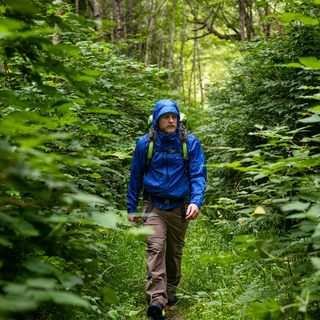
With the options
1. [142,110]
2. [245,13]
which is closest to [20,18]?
[142,110]

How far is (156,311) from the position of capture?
15.5 feet

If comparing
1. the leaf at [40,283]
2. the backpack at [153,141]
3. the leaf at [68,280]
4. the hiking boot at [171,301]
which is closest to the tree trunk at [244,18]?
the backpack at [153,141]

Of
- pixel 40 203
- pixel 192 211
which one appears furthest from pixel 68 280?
pixel 192 211

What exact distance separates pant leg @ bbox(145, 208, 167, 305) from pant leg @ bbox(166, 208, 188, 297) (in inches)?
4.4

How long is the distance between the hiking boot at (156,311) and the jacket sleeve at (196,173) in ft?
3.75

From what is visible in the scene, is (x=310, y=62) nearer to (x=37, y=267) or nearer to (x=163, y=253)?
(x=37, y=267)

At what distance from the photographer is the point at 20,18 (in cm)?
227

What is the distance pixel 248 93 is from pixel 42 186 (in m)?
7.19

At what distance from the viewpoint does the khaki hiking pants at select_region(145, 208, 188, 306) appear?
484 cm

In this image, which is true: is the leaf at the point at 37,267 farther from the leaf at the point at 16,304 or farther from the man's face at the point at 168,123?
the man's face at the point at 168,123

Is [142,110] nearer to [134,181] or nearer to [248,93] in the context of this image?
[248,93]

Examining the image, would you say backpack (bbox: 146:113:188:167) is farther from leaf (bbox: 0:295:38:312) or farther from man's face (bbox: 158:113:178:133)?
leaf (bbox: 0:295:38:312)

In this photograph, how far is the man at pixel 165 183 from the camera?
493cm

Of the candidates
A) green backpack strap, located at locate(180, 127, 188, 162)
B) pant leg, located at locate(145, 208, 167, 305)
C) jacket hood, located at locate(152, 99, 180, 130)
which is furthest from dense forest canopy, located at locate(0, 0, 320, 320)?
jacket hood, located at locate(152, 99, 180, 130)
